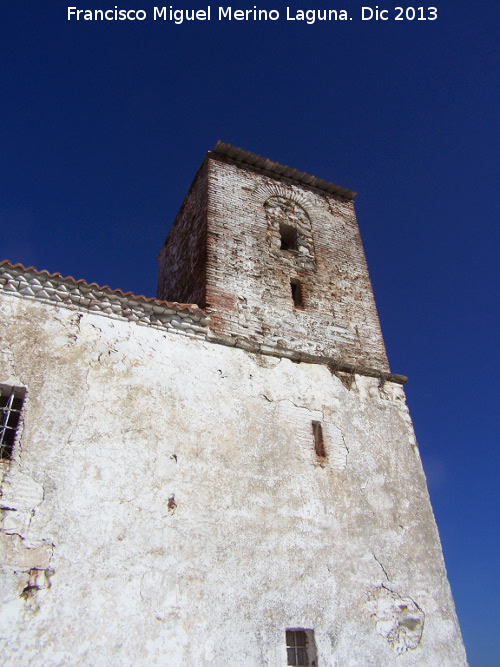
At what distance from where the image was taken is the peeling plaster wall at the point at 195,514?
4.50 m

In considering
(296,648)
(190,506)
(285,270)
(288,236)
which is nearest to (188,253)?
(285,270)

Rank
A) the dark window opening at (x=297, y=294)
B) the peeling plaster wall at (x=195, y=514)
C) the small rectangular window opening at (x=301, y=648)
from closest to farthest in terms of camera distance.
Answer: the peeling plaster wall at (x=195, y=514) < the small rectangular window opening at (x=301, y=648) < the dark window opening at (x=297, y=294)

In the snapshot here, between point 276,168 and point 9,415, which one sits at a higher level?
point 276,168

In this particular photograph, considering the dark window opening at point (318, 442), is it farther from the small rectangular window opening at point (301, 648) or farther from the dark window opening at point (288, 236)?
the dark window opening at point (288, 236)

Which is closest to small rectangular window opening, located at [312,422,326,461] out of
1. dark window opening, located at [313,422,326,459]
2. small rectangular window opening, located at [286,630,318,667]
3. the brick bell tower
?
dark window opening, located at [313,422,326,459]

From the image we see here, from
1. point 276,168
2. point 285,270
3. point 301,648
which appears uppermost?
point 276,168

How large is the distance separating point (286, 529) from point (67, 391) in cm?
296

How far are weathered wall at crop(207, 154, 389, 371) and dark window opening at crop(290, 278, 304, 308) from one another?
0.07 meters

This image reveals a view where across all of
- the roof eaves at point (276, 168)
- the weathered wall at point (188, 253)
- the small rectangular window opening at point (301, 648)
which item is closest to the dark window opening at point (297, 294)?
the weathered wall at point (188, 253)

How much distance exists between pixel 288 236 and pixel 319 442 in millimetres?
4230

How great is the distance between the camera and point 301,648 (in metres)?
5.24

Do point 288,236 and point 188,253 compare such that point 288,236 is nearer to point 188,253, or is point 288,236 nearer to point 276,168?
point 276,168

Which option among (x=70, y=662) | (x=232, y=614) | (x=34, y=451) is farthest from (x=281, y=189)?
(x=70, y=662)

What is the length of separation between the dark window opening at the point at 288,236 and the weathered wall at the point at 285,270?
11 cm
